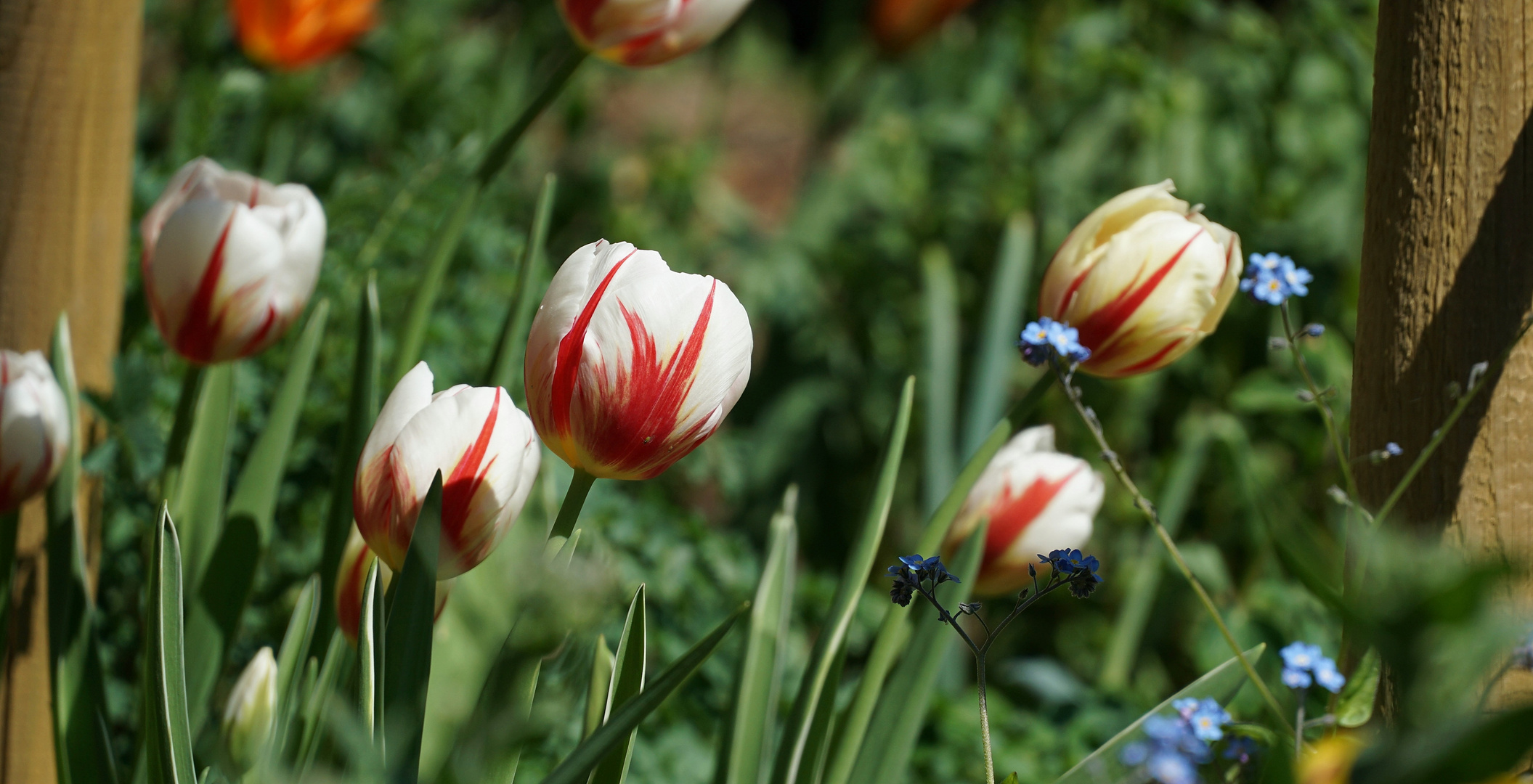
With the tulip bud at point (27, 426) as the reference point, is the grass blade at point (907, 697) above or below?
below

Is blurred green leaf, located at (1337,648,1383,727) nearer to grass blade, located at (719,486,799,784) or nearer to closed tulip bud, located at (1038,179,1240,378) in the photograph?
closed tulip bud, located at (1038,179,1240,378)

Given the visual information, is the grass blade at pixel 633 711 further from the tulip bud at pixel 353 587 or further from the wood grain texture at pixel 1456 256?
the wood grain texture at pixel 1456 256

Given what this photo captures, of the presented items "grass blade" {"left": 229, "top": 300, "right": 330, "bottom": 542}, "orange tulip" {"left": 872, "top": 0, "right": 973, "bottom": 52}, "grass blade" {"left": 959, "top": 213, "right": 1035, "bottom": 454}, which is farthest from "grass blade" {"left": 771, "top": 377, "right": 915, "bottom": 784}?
"orange tulip" {"left": 872, "top": 0, "right": 973, "bottom": 52}

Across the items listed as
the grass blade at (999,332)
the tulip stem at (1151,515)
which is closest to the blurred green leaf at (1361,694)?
the tulip stem at (1151,515)

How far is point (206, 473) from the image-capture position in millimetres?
690

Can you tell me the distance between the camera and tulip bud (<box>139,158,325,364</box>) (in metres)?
0.60

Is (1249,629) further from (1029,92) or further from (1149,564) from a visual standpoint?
(1029,92)

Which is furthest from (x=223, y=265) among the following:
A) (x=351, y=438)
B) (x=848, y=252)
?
(x=848, y=252)

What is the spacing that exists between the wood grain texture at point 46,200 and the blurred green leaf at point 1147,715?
0.63 meters

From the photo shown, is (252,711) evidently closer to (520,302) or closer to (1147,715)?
(520,302)

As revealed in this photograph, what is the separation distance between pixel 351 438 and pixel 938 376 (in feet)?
2.60

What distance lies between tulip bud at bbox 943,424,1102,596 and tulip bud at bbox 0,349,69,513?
1.68 feet

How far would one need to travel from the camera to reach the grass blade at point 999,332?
1.22 meters

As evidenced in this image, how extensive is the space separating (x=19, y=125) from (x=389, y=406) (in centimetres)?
43
